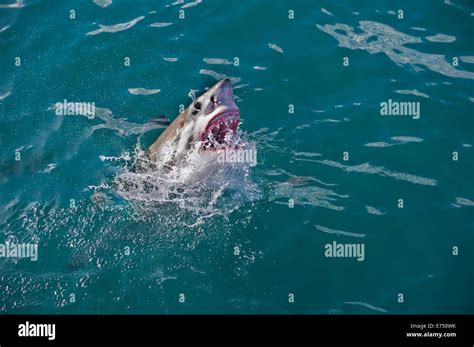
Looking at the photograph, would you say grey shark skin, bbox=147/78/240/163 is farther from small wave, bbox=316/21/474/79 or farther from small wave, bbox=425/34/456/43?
small wave, bbox=425/34/456/43

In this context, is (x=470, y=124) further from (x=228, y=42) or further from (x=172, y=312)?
(x=172, y=312)

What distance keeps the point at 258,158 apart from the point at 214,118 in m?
1.36

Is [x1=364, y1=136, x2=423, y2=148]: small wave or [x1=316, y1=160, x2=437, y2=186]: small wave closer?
[x1=316, y1=160, x2=437, y2=186]: small wave

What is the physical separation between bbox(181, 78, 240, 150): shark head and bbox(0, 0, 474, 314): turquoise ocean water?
79cm

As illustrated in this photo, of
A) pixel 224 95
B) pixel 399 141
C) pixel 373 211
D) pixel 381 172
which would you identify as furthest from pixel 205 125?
pixel 399 141

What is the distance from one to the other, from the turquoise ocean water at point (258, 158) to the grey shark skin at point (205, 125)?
79 centimetres

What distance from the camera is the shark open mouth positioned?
9.57 meters

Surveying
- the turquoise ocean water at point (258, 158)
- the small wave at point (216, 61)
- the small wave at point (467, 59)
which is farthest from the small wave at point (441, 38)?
the small wave at point (216, 61)

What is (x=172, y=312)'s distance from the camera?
8.59 metres

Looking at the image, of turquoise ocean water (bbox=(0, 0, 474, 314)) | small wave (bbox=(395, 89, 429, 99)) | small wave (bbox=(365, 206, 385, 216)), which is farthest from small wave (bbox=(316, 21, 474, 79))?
small wave (bbox=(365, 206, 385, 216))

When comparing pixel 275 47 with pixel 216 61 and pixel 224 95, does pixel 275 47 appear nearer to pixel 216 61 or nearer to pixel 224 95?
pixel 216 61

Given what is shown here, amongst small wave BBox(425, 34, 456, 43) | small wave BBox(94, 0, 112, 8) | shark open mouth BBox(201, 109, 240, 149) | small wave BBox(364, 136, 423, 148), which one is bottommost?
small wave BBox(364, 136, 423, 148)

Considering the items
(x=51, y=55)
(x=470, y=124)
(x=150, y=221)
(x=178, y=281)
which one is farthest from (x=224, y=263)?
(x=51, y=55)
